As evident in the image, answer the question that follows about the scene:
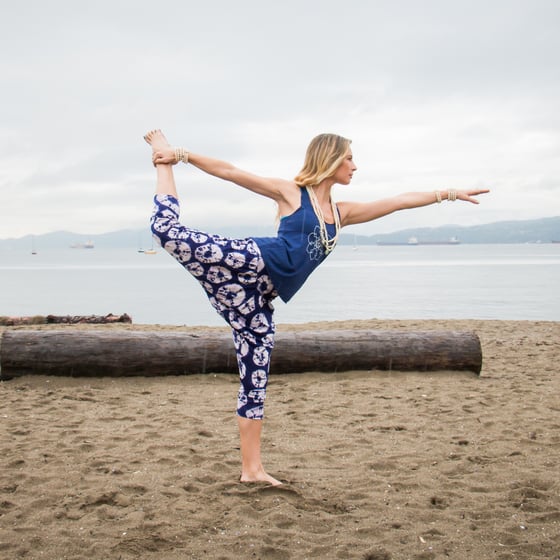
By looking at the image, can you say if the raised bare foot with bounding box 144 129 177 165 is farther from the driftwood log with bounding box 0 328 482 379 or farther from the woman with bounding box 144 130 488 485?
the driftwood log with bounding box 0 328 482 379

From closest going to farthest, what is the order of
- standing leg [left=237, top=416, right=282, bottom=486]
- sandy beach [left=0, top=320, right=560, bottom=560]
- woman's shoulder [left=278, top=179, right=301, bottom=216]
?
sandy beach [left=0, top=320, right=560, bottom=560], woman's shoulder [left=278, top=179, right=301, bottom=216], standing leg [left=237, top=416, right=282, bottom=486]

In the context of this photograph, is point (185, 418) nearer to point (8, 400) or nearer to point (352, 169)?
point (8, 400)

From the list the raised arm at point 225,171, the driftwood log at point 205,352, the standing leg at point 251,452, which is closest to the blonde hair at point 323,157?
the raised arm at point 225,171

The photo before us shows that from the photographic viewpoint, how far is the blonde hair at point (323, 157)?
4.17 metres

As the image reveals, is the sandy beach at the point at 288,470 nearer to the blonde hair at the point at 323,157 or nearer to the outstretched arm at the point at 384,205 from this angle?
the outstretched arm at the point at 384,205

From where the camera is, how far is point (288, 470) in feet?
15.9

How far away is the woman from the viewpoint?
12.9ft

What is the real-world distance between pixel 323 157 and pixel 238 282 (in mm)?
981

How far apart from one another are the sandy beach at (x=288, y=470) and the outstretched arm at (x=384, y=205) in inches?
72.4

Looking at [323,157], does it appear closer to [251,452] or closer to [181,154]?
[181,154]

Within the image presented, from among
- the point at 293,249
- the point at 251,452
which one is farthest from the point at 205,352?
the point at 293,249

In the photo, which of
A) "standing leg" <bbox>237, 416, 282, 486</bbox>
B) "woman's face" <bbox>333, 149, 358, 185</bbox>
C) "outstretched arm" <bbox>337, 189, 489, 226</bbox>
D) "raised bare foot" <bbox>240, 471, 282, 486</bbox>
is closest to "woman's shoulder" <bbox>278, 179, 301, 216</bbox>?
"woman's face" <bbox>333, 149, 358, 185</bbox>

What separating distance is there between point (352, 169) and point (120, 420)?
3.61 meters

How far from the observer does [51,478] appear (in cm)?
453
